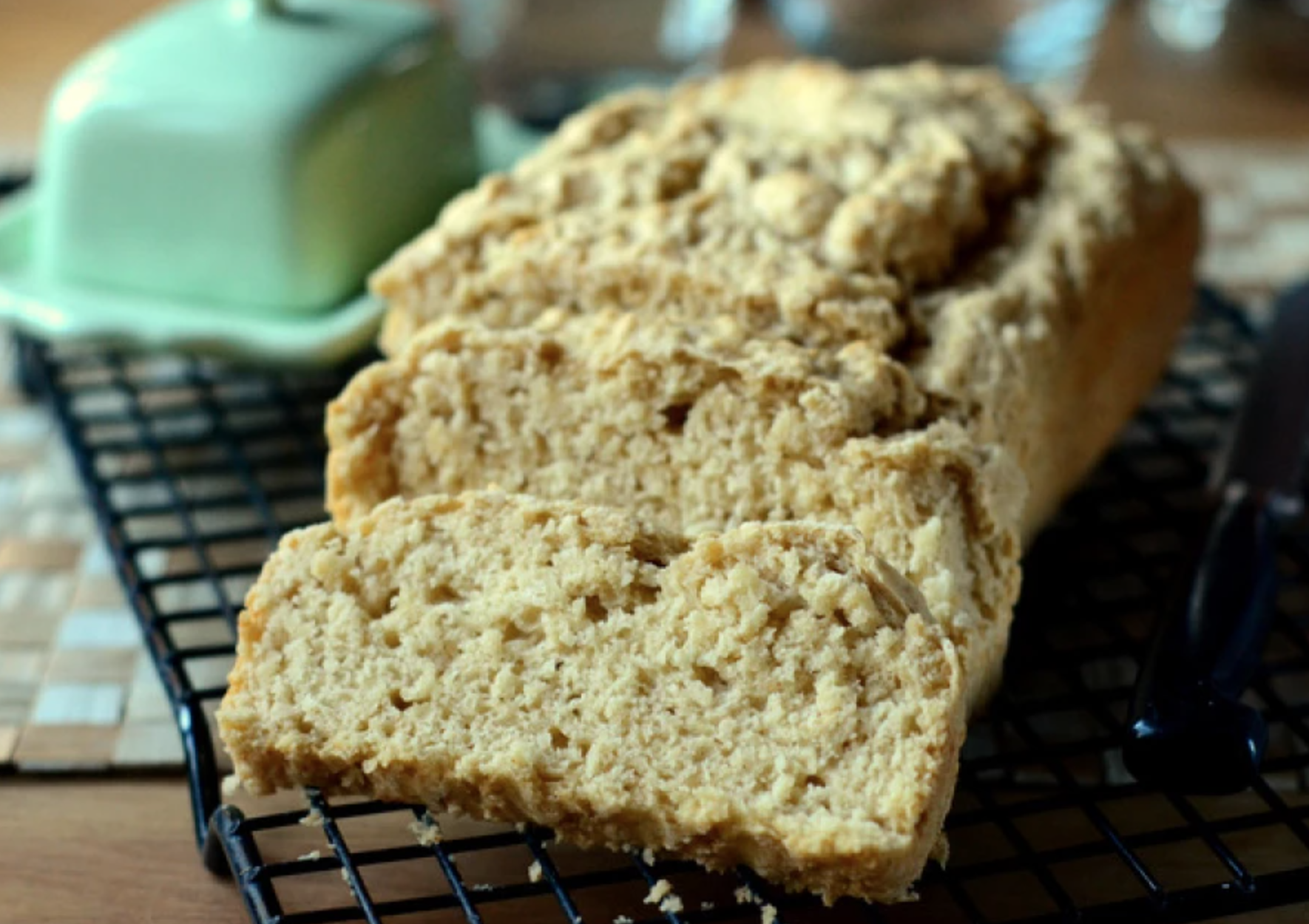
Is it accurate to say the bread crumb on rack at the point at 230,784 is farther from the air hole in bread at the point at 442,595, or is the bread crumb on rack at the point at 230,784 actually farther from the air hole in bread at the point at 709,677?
the air hole in bread at the point at 709,677

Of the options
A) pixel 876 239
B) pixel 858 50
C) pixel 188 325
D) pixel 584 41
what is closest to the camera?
pixel 876 239

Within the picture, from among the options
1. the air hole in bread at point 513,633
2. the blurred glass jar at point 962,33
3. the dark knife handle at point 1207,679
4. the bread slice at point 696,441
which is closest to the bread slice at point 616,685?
the air hole in bread at point 513,633

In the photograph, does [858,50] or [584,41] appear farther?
[584,41]

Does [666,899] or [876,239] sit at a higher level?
[876,239]

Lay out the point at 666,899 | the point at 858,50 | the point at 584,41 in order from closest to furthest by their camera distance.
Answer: the point at 666,899 < the point at 858,50 < the point at 584,41

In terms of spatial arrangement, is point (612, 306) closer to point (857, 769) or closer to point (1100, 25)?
point (857, 769)

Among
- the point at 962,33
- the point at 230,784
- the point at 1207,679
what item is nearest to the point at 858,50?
the point at 962,33

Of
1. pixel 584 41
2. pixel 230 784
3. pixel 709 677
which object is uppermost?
pixel 709 677

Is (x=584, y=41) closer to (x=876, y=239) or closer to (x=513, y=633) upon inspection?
(x=876, y=239)
